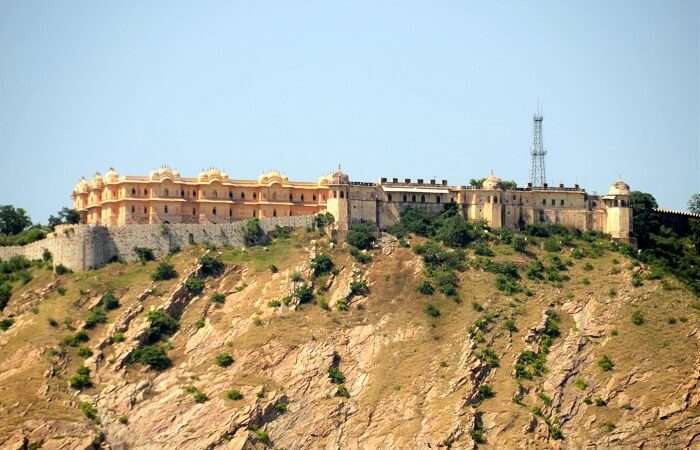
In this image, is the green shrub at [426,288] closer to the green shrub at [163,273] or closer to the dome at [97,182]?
the green shrub at [163,273]

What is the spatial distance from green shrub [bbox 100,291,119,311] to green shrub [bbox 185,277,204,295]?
431cm

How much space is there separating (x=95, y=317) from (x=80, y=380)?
6.57 m

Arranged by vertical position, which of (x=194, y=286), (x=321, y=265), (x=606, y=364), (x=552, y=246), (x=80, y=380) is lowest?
(x=606, y=364)

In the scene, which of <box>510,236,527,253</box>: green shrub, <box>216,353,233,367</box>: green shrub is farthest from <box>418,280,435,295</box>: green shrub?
<box>216,353,233,367</box>: green shrub

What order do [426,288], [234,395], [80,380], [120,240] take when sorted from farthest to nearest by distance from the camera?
[120,240], [426,288], [80,380], [234,395]

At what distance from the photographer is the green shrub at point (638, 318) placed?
104125 millimetres

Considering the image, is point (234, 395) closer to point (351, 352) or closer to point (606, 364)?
point (351, 352)

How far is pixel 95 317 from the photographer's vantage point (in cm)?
10394

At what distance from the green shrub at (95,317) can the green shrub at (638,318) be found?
102 feet

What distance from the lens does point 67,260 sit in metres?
109

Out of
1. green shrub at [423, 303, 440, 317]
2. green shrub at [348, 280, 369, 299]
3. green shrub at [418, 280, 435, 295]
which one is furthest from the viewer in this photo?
green shrub at [418, 280, 435, 295]

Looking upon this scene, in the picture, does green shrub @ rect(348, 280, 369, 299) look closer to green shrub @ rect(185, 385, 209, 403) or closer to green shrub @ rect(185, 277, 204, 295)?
green shrub @ rect(185, 277, 204, 295)

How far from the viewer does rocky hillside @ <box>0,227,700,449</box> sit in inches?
3802

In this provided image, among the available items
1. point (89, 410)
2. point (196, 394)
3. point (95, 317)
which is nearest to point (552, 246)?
point (196, 394)
